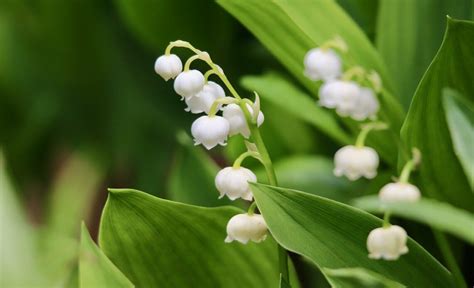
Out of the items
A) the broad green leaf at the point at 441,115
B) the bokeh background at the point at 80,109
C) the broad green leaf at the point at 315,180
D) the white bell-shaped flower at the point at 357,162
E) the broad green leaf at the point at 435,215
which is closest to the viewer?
the broad green leaf at the point at 435,215

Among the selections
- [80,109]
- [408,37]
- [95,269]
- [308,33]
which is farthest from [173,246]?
[80,109]

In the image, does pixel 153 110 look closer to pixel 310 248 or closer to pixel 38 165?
pixel 38 165

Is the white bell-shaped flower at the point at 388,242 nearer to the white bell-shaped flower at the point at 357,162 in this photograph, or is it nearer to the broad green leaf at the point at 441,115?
the white bell-shaped flower at the point at 357,162

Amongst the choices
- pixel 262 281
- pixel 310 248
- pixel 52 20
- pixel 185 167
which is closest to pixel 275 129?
pixel 185 167

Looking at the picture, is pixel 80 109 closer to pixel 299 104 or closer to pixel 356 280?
pixel 299 104

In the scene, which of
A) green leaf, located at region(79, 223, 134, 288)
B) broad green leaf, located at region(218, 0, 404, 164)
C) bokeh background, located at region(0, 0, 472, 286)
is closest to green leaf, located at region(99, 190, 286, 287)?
green leaf, located at region(79, 223, 134, 288)

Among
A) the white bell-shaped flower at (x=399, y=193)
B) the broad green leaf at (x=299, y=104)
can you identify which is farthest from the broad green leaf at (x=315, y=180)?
the white bell-shaped flower at (x=399, y=193)
